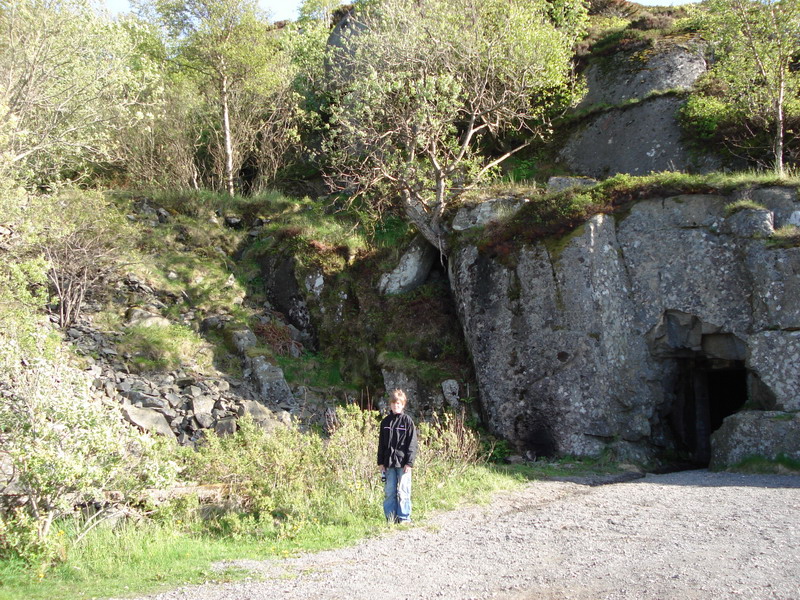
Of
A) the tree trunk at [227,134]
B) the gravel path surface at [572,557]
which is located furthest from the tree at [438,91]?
the gravel path surface at [572,557]

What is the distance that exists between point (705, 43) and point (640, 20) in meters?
4.25

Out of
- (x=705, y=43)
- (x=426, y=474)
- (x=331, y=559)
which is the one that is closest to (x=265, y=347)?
(x=426, y=474)

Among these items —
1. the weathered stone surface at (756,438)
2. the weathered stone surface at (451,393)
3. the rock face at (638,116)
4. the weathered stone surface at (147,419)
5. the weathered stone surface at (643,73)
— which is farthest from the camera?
the weathered stone surface at (643,73)

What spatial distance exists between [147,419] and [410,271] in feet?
23.9

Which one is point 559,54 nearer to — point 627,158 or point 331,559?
point 627,158

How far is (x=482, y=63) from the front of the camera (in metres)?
17.8

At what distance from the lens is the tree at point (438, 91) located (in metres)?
16.2

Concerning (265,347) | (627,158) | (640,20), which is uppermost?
(640,20)

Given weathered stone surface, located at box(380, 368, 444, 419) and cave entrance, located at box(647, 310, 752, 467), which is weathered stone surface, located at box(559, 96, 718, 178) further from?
weathered stone surface, located at box(380, 368, 444, 419)

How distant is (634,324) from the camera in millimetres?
12766

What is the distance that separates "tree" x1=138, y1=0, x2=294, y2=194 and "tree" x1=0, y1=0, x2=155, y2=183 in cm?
502

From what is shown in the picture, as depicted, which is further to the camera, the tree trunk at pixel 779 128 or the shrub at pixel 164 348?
the tree trunk at pixel 779 128

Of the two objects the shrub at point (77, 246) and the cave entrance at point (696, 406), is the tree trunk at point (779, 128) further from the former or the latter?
the shrub at point (77, 246)

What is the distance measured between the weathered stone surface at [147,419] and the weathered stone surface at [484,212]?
781 cm
